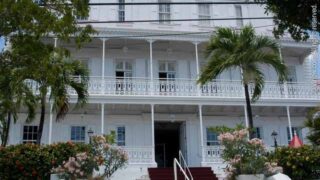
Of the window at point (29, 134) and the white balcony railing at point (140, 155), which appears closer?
the white balcony railing at point (140, 155)

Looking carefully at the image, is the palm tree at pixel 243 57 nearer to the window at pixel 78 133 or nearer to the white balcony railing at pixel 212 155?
the white balcony railing at pixel 212 155

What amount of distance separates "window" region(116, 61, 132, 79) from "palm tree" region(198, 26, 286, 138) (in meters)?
7.69

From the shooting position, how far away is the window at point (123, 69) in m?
23.1

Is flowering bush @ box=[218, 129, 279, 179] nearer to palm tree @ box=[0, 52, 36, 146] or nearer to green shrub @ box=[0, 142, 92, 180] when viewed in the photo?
green shrub @ box=[0, 142, 92, 180]

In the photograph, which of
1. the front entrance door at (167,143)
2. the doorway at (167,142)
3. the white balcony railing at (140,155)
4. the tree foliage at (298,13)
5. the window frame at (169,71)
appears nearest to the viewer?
the tree foliage at (298,13)

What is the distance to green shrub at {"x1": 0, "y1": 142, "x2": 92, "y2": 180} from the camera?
13.1 metres

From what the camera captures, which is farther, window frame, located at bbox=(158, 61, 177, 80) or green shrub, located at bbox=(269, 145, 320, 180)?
window frame, located at bbox=(158, 61, 177, 80)

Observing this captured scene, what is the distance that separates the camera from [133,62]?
23.2 m

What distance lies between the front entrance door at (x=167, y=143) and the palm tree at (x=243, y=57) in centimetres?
793

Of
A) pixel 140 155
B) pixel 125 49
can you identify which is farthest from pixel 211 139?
pixel 125 49

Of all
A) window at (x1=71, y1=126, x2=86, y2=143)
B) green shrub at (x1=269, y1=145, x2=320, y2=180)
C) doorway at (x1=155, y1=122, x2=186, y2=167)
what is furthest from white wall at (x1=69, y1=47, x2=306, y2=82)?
green shrub at (x1=269, y1=145, x2=320, y2=180)

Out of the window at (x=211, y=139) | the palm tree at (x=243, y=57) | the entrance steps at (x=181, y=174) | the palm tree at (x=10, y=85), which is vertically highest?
the palm tree at (x=243, y=57)

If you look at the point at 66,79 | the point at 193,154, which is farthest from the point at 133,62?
the point at 66,79

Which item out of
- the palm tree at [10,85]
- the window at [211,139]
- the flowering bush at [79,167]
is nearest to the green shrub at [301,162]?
the flowering bush at [79,167]
